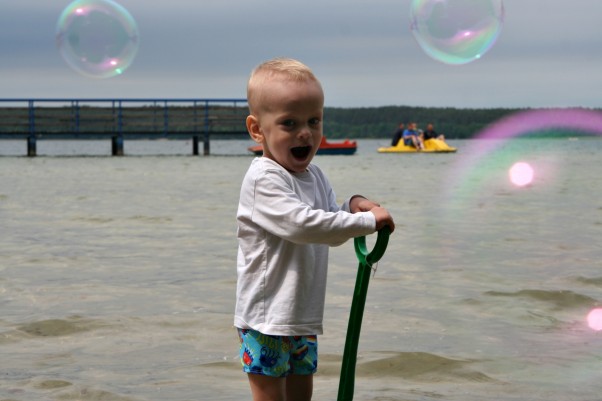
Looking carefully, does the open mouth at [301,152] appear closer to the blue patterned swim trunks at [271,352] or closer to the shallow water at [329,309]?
the blue patterned swim trunks at [271,352]

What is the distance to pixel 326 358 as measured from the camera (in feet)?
15.1

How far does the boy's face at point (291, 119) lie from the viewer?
3043mm

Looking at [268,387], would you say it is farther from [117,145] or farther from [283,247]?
[117,145]

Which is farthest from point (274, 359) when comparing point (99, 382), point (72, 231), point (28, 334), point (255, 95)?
point (72, 231)

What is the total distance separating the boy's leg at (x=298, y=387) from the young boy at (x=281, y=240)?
0.11 feet

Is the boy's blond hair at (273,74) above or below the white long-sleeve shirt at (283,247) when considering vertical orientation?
above

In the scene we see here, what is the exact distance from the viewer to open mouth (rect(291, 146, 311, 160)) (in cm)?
309

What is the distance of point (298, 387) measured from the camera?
3.19m

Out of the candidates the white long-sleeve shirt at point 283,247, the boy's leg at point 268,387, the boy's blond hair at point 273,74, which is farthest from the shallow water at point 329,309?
the boy's blond hair at point 273,74

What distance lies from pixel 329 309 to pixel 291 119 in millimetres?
2834

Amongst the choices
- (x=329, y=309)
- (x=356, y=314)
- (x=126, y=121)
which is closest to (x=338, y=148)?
(x=126, y=121)

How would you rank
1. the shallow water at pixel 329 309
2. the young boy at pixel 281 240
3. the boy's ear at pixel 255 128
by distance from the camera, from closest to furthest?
the young boy at pixel 281 240 < the boy's ear at pixel 255 128 < the shallow water at pixel 329 309

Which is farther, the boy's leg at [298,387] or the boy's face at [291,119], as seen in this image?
the boy's leg at [298,387]

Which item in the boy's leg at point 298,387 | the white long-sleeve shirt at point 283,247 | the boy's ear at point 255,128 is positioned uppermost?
the boy's ear at point 255,128
